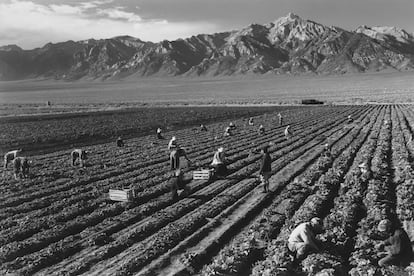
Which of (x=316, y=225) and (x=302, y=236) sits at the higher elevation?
(x=302, y=236)

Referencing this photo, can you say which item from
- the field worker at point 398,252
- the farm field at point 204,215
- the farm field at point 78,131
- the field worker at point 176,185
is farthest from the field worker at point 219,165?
the farm field at point 78,131

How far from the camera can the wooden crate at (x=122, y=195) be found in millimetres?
20125

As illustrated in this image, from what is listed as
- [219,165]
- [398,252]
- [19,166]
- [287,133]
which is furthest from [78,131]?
[398,252]

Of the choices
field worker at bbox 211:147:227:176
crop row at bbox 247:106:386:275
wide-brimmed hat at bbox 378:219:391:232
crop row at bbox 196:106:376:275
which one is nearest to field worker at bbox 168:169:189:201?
field worker at bbox 211:147:227:176

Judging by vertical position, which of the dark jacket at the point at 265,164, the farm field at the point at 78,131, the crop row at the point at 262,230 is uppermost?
the dark jacket at the point at 265,164

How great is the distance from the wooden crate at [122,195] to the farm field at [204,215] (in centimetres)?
32

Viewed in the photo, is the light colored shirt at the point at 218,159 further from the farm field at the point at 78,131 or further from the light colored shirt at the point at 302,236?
the farm field at the point at 78,131

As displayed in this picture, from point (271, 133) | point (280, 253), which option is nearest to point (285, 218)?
point (280, 253)

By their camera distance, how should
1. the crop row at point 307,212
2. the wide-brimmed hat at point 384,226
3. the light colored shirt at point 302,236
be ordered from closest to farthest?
the crop row at point 307,212 → the light colored shirt at point 302,236 → the wide-brimmed hat at point 384,226

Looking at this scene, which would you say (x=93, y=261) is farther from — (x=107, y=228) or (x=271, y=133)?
(x=271, y=133)

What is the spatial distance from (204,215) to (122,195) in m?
4.17

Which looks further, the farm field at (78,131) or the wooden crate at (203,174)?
the farm field at (78,131)

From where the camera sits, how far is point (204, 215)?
1783 centimetres

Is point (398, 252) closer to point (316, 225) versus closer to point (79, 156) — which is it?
point (316, 225)
